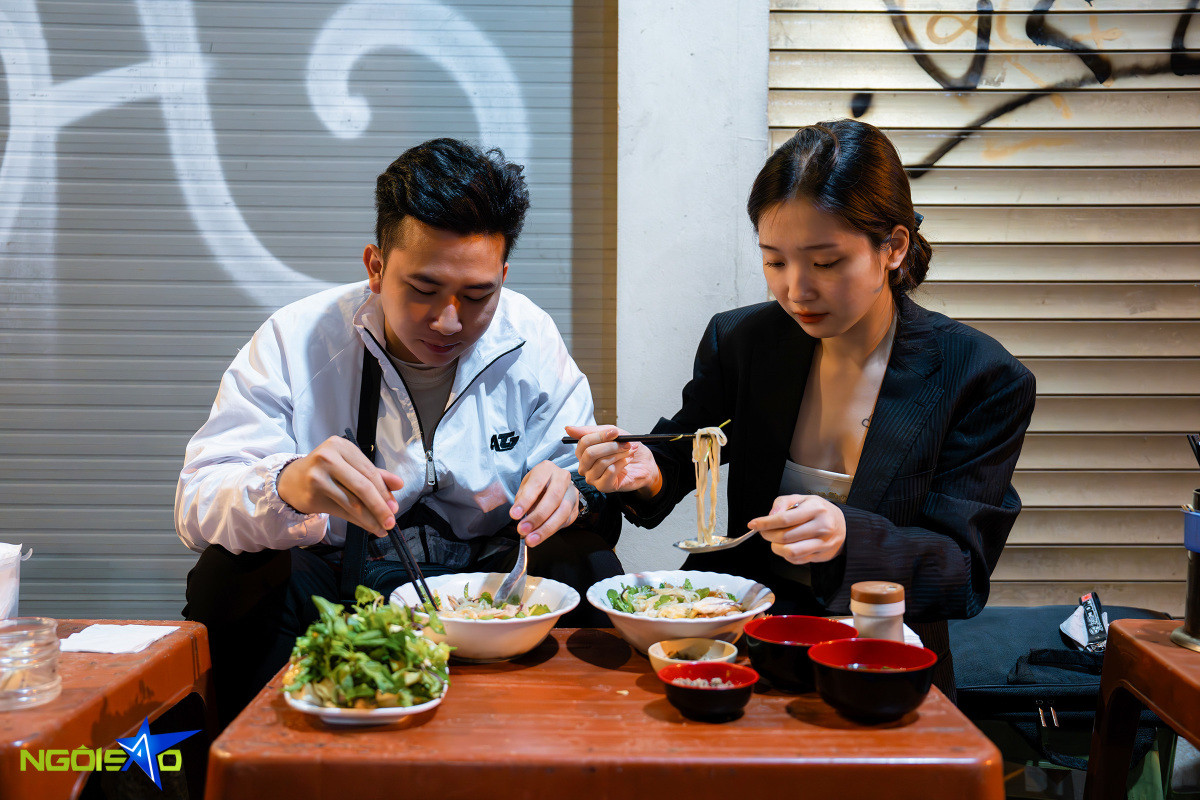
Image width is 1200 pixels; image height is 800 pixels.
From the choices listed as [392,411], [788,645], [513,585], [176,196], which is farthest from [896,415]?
[176,196]

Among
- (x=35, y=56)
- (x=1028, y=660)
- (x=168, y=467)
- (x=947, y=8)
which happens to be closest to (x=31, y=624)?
(x=168, y=467)

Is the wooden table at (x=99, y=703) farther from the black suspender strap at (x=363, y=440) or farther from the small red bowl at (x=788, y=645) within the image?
the small red bowl at (x=788, y=645)

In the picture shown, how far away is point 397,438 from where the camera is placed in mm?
2668

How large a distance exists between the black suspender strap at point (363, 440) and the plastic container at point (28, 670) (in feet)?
2.78

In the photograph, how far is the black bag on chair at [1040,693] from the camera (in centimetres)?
272

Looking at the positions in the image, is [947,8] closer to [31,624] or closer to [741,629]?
[741,629]

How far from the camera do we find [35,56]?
4012 millimetres

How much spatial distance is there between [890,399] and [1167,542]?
7.85ft

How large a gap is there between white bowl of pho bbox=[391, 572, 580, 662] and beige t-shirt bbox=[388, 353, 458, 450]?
0.72 meters

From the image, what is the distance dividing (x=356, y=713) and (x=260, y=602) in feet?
3.05

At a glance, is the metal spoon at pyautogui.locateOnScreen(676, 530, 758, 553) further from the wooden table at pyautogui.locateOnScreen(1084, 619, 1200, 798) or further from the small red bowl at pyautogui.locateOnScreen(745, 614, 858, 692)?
the wooden table at pyautogui.locateOnScreen(1084, 619, 1200, 798)

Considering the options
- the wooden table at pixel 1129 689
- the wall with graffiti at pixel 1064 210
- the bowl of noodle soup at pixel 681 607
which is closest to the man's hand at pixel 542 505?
the bowl of noodle soup at pixel 681 607

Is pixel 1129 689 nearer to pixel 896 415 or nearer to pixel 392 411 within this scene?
pixel 896 415

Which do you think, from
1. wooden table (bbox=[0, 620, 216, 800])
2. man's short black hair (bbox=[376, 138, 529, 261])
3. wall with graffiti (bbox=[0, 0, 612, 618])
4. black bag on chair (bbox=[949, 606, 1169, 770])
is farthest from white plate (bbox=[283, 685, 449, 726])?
wall with graffiti (bbox=[0, 0, 612, 618])
